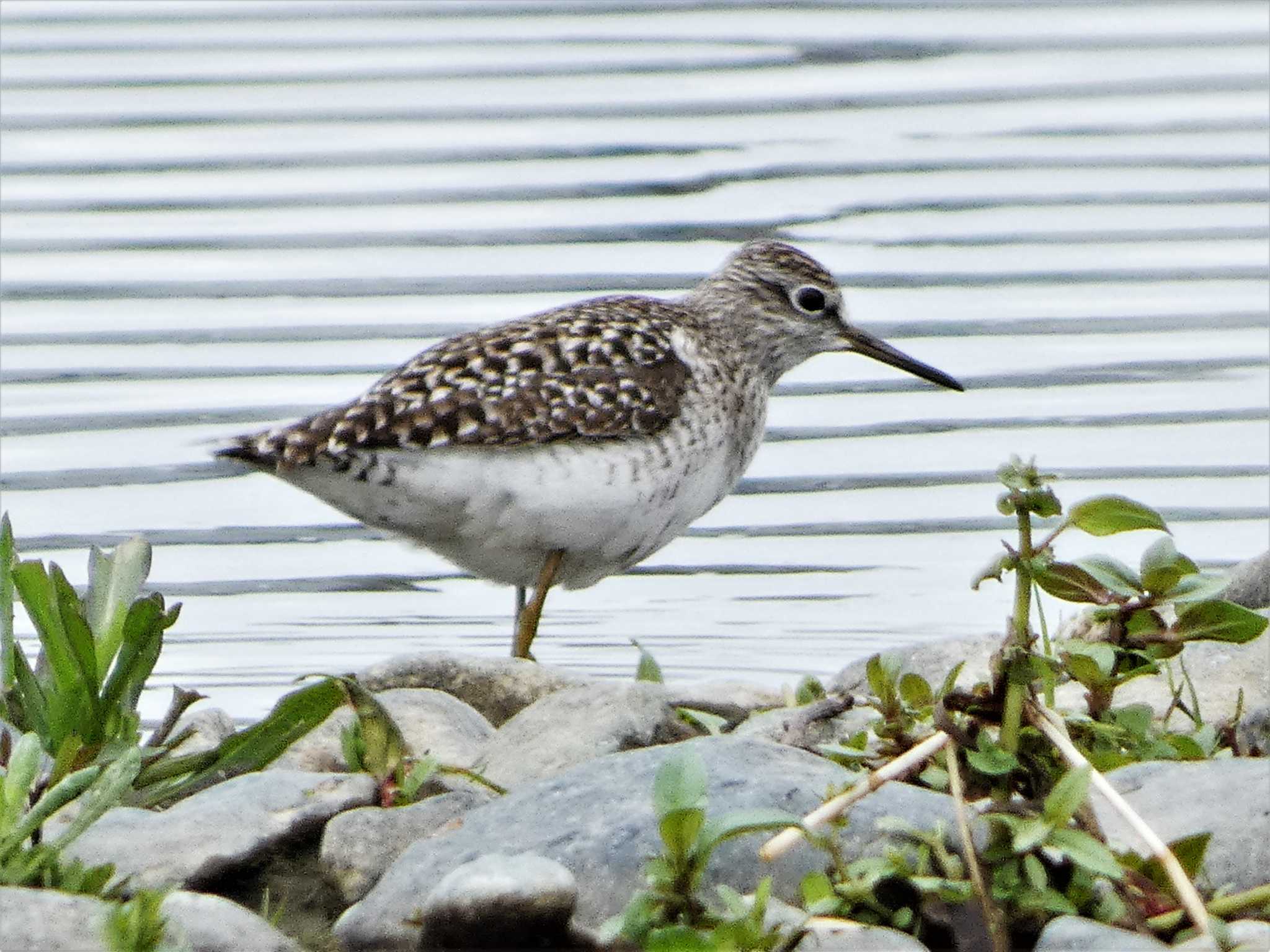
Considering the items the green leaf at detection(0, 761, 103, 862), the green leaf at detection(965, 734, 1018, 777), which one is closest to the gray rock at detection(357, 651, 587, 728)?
the green leaf at detection(0, 761, 103, 862)

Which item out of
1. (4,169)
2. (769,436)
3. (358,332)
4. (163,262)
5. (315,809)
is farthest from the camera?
(4,169)

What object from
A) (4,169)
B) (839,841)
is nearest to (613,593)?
(839,841)

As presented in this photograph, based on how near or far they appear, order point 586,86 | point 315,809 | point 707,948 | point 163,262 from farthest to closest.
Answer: point 586,86, point 163,262, point 315,809, point 707,948

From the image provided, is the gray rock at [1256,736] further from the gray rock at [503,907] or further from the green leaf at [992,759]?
the gray rock at [503,907]

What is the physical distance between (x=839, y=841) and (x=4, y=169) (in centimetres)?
953

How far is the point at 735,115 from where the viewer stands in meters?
13.3

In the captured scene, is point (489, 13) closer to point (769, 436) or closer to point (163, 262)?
point (163, 262)

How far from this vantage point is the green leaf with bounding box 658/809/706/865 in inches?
147

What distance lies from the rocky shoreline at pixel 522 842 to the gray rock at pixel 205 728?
0.86 m

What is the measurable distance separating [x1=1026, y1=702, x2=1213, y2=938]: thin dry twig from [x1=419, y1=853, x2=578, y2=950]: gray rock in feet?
2.60

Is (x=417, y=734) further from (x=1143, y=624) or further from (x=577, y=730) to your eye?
(x=1143, y=624)

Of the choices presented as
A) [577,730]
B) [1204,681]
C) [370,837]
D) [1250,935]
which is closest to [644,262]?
Answer: [1204,681]

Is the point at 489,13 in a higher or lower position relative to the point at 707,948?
higher

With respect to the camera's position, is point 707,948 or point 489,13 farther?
point 489,13
